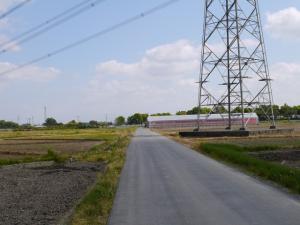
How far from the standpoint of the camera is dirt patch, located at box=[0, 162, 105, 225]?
13000 mm

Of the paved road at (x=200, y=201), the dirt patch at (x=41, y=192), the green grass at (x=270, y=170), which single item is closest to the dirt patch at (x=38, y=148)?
the dirt patch at (x=41, y=192)

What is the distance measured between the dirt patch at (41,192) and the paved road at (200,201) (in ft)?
5.12

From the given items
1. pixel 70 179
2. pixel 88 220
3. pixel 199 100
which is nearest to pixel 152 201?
pixel 88 220

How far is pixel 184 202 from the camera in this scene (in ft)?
44.6

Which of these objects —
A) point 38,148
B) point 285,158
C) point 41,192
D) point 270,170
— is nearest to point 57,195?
point 41,192

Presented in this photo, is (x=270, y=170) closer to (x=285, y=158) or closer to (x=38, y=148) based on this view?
(x=285, y=158)

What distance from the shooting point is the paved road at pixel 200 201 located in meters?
11.0

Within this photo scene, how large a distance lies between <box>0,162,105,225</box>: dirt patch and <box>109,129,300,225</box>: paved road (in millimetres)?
1561

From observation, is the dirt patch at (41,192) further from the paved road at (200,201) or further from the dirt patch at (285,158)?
the dirt patch at (285,158)

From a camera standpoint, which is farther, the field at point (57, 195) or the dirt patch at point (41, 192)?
the dirt patch at point (41, 192)

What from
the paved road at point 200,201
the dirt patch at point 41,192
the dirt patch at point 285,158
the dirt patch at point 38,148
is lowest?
the dirt patch at point 41,192

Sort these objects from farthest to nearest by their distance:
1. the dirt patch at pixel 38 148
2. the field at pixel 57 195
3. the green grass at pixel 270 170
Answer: the dirt patch at pixel 38 148, the green grass at pixel 270 170, the field at pixel 57 195

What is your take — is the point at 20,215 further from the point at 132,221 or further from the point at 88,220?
the point at 132,221

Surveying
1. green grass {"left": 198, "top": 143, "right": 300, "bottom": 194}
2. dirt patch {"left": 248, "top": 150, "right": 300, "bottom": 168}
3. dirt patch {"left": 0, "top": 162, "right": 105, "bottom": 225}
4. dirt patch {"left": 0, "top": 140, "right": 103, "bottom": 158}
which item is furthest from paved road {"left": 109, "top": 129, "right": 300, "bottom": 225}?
dirt patch {"left": 0, "top": 140, "right": 103, "bottom": 158}
